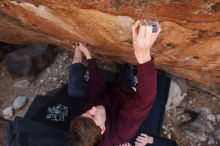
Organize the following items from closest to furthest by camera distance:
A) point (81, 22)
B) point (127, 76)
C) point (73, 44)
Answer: point (81, 22) < point (73, 44) < point (127, 76)

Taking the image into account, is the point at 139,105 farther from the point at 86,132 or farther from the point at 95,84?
the point at 95,84

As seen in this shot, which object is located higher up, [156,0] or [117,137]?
[156,0]

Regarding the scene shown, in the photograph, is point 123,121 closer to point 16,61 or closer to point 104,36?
point 104,36

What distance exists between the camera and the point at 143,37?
190cm

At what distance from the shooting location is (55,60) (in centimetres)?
398

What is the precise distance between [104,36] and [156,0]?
2.48ft

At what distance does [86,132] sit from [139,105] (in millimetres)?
401

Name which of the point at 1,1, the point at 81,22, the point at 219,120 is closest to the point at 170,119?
the point at 219,120

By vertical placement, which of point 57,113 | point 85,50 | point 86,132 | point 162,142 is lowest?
point 162,142

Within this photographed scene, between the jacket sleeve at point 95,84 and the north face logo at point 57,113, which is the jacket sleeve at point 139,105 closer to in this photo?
the jacket sleeve at point 95,84

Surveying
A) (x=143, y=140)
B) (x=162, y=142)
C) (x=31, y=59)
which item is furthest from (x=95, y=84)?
(x=31, y=59)

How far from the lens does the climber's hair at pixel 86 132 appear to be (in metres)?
2.41

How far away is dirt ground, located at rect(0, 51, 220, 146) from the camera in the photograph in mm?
3535

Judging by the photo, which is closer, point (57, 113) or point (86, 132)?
point (86, 132)
